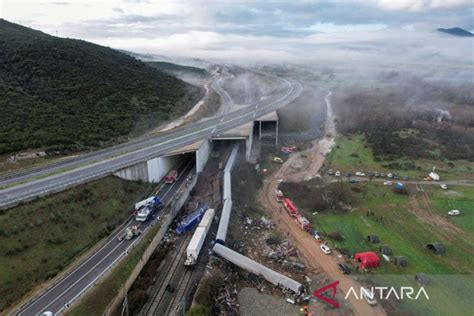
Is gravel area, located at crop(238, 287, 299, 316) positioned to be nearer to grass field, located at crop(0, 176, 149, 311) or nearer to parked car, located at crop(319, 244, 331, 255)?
parked car, located at crop(319, 244, 331, 255)

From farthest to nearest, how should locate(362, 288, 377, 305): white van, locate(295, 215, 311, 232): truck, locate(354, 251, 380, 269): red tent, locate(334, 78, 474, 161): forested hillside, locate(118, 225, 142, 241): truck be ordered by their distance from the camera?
locate(334, 78, 474, 161): forested hillside < locate(295, 215, 311, 232): truck < locate(118, 225, 142, 241): truck < locate(354, 251, 380, 269): red tent < locate(362, 288, 377, 305): white van

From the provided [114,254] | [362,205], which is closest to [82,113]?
[114,254]

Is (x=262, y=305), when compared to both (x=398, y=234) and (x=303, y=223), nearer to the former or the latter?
(x=303, y=223)

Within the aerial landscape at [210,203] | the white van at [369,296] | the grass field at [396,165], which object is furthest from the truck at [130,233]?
the grass field at [396,165]

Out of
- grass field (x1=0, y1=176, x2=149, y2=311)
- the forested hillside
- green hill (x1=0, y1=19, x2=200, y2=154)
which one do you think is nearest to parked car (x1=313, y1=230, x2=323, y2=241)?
grass field (x1=0, y1=176, x2=149, y2=311)

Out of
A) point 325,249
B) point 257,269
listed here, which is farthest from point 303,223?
point 257,269

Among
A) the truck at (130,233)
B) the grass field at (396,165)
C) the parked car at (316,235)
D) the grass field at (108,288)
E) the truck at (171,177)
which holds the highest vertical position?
the truck at (171,177)

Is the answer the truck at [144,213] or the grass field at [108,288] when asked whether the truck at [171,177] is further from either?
the grass field at [108,288]
